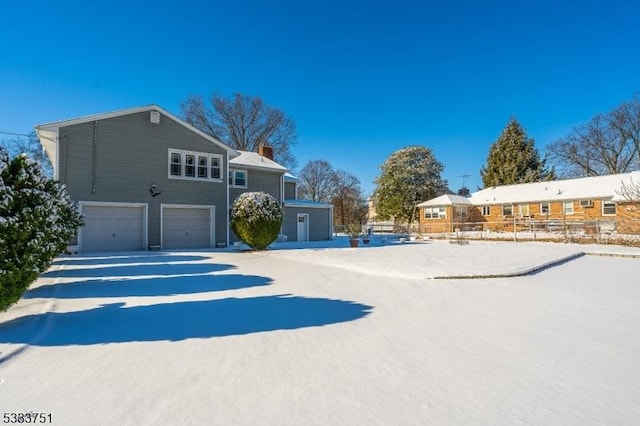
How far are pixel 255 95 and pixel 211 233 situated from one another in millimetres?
24452

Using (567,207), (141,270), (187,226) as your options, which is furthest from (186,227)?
(567,207)

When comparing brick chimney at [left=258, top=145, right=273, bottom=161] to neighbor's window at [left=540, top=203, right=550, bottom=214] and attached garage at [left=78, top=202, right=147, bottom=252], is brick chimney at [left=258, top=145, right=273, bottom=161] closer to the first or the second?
attached garage at [left=78, top=202, right=147, bottom=252]

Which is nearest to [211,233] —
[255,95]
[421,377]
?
[421,377]

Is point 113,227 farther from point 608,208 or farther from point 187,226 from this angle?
point 608,208

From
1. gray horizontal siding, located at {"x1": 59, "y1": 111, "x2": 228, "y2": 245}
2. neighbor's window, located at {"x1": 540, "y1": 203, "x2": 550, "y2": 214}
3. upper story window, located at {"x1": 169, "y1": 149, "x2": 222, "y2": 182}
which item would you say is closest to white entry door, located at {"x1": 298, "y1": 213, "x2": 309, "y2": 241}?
gray horizontal siding, located at {"x1": 59, "y1": 111, "x2": 228, "y2": 245}

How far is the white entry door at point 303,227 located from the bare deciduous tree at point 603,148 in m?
32.3

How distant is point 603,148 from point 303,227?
116 ft

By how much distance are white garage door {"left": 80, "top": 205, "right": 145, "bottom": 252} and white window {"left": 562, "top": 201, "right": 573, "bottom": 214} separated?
103ft

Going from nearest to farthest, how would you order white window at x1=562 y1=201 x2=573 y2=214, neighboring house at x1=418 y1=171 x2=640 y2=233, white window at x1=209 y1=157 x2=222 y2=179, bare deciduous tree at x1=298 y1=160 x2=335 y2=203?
white window at x1=209 y1=157 x2=222 y2=179 → neighboring house at x1=418 y1=171 x2=640 y2=233 → white window at x1=562 y1=201 x2=573 y2=214 → bare deciduous tree at x1=298 y1=160 x2=335 y2=203

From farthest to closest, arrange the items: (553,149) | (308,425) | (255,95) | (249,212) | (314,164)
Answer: (314,164), (553,149), (255,95), (249,212), (308,425)

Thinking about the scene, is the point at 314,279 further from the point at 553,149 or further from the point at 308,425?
the point at 553,149

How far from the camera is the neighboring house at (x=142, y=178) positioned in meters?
14.1

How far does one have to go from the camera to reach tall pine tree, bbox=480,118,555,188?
37750mm

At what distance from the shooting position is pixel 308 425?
2.31m
